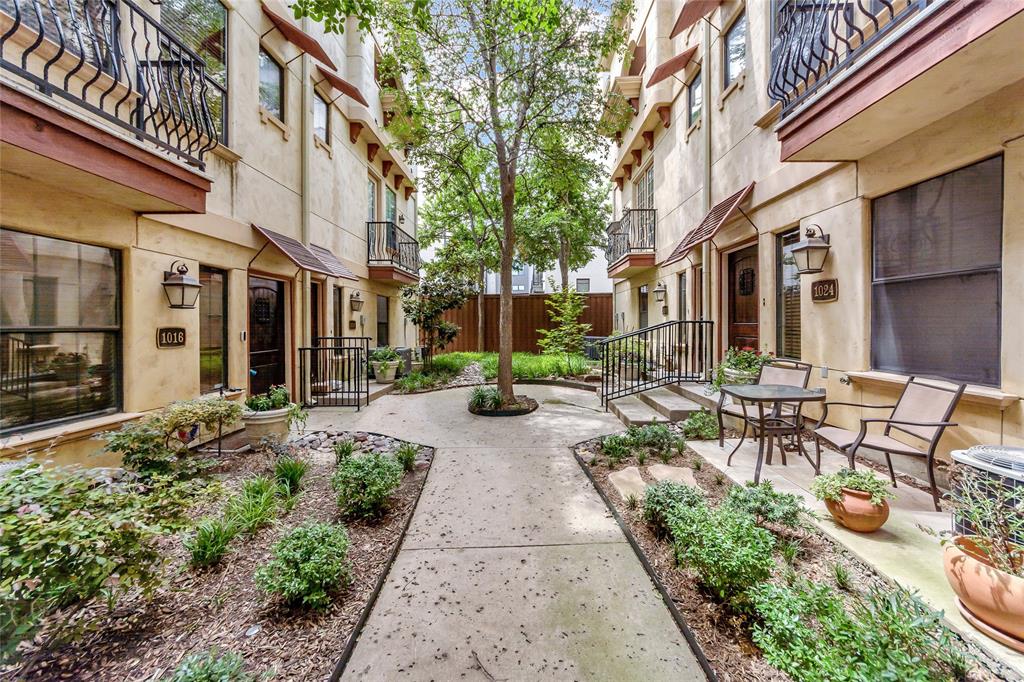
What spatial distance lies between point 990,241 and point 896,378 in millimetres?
1276

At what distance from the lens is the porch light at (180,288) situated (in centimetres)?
445

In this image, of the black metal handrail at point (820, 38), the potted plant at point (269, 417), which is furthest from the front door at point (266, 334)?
the black metal handrail at point (820, 38)

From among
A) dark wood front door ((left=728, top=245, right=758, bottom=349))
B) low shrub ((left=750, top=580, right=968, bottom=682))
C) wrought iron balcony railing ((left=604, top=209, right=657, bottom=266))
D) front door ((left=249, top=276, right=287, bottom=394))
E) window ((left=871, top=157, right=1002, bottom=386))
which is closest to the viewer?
low shrub ((left=750, top=580, right=968, bottom=682))

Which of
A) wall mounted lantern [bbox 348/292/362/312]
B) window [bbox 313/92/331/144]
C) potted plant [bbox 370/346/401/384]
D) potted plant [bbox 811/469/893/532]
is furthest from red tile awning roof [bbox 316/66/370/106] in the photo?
potted plant [bbox 811/469/893/532]

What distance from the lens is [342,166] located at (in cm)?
882

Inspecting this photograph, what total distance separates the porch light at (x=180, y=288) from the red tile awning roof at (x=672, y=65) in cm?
858

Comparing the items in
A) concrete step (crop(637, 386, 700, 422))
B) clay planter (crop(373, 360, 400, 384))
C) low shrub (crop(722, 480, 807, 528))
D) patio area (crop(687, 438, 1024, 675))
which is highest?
clay planter (crop(373, 360, 400, 384))

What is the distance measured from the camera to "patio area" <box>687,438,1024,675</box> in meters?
1.92

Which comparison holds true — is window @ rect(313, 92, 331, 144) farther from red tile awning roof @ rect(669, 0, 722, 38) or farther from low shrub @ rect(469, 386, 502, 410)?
red tile awning roof @ rect(669, 0, 722, 38)

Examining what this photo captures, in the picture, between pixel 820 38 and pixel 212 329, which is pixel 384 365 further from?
pixel 820 38

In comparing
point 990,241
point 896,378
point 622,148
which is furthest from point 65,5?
point 622,148

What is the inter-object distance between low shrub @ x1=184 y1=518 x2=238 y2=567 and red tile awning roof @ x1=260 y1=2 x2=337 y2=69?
7285 mm

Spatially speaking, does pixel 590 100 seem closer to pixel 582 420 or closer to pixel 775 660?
pixel 582 420

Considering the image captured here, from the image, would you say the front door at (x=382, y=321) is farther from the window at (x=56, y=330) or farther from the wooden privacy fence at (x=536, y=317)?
the window at (x=56, y=330)
